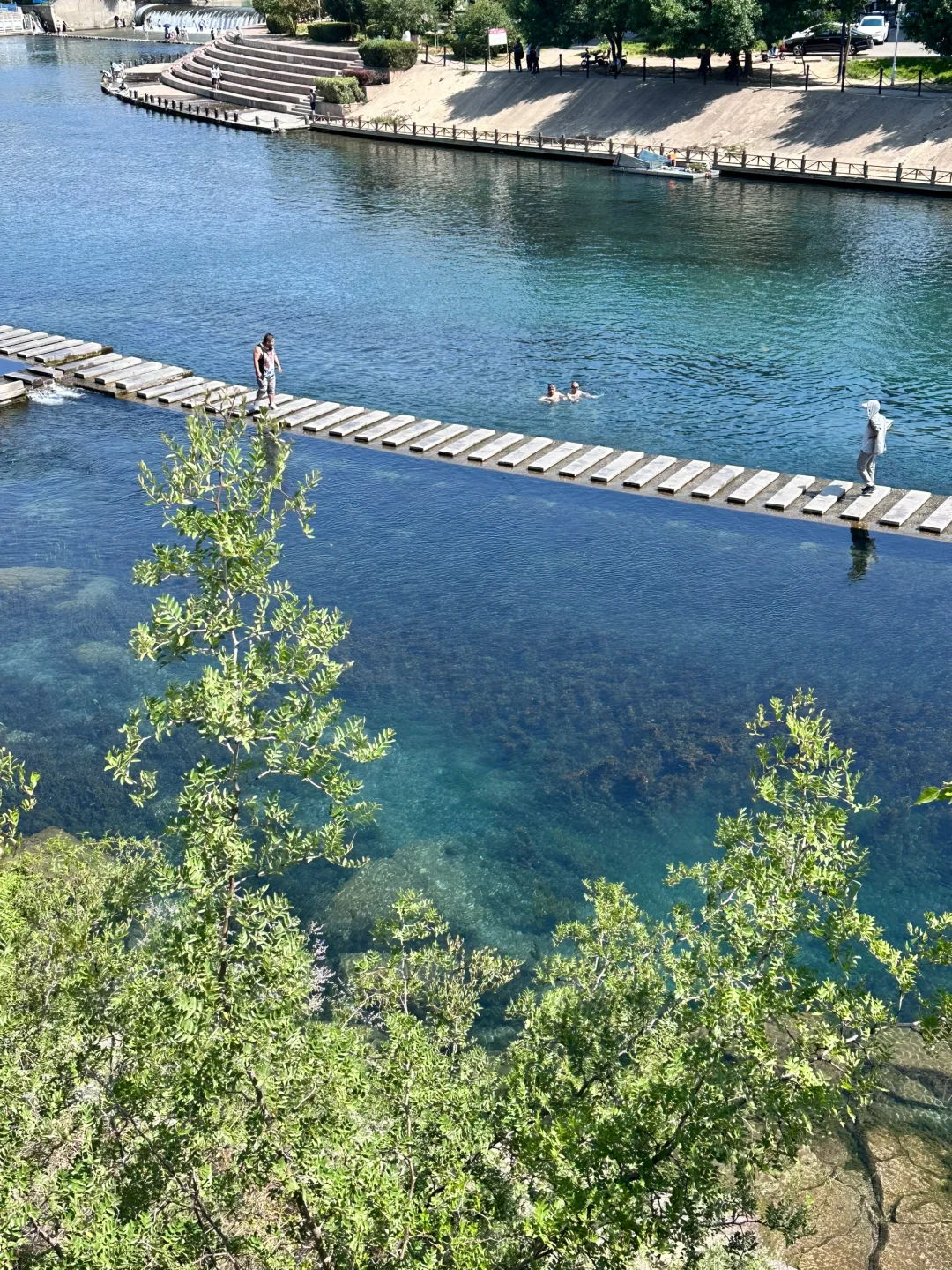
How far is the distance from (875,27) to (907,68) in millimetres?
15046

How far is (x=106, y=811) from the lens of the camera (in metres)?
26.0

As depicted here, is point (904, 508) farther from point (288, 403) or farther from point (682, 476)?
point (288, 403)

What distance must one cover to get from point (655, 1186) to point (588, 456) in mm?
30093

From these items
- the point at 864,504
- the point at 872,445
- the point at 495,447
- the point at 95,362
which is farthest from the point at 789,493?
the point at 95,362

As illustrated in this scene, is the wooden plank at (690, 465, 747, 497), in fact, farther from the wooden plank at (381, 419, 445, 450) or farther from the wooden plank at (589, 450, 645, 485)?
the wooden plank at (381, 419, 445, 450)

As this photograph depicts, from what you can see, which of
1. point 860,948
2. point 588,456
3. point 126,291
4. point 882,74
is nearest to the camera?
point 860,948

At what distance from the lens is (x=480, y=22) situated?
11250cm

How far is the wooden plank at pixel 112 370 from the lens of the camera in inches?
1871

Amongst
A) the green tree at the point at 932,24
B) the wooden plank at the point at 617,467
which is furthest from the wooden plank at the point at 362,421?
the green tree at the point at 932,24

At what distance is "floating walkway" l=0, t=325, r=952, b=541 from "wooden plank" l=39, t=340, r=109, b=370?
5 centimetres

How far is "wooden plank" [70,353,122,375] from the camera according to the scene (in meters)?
48.7

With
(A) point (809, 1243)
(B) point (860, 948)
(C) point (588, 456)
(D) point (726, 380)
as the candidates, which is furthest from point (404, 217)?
(A) point (809, 1243)

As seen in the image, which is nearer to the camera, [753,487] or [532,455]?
[753,487]

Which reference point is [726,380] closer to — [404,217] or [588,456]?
[588,456]
